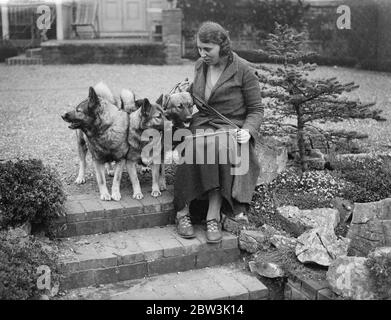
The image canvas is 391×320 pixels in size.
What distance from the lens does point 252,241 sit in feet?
15.8

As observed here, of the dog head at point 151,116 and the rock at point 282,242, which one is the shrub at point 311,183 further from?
the dog head at point 151,116

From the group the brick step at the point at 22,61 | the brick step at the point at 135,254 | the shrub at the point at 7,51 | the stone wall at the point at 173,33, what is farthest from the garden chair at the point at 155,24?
the brick step at the point at 135,254

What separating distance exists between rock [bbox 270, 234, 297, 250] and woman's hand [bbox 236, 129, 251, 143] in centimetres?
90

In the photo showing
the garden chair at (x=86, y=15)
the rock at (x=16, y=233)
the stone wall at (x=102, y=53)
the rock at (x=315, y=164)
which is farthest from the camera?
the garden chair at (x=86, y=15)

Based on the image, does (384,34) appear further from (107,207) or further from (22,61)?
(107,207)

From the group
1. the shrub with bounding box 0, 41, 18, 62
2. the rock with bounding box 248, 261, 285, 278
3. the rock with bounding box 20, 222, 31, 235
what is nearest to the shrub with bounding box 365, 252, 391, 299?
the rock with bounding box 248, 261, 285, 278

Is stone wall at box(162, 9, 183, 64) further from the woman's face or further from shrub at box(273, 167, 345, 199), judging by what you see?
the woman's face

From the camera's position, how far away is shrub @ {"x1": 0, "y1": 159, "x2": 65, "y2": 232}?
4391 mm

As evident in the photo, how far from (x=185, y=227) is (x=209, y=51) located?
1.59 metres

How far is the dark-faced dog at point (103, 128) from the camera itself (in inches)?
184

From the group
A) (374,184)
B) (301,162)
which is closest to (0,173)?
(301,162)

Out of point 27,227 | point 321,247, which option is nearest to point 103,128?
point 27,227
